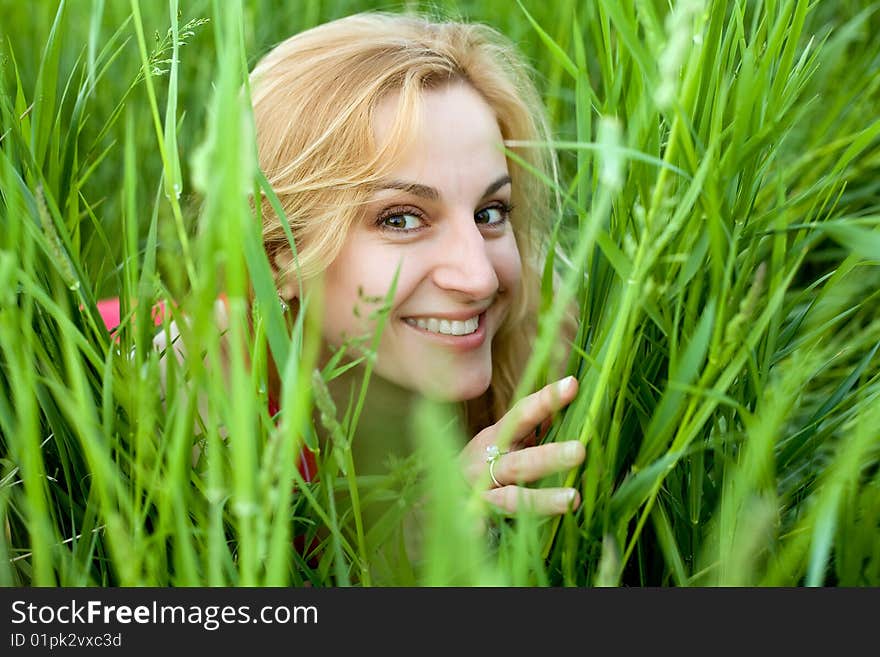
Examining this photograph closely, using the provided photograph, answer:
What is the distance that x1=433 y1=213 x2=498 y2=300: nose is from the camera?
0.94 metres

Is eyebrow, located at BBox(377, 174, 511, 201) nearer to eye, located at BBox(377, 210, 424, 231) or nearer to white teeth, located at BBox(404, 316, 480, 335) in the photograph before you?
eye, located at BBox(377, 210, 424, 231)

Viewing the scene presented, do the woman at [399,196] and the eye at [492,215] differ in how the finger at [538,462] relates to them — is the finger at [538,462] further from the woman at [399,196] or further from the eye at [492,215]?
the eye at [492,215]

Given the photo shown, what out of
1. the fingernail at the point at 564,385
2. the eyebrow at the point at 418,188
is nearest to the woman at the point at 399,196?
the eyebrow at the point at 418,188

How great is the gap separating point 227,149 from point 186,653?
0.92 feet

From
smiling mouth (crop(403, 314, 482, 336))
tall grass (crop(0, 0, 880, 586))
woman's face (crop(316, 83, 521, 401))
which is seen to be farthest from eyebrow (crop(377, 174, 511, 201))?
tall grass (crop(0, 0, 880, 586))

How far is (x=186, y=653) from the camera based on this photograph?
482 mm

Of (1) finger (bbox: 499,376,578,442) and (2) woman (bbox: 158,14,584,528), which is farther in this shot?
(2) woman (bbox: 158,14,584,528)

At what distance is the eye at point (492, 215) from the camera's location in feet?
3.50

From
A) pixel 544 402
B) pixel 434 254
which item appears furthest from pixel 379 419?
pixel 544 402

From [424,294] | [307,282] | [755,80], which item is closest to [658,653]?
[755,80]

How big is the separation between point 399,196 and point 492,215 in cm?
15

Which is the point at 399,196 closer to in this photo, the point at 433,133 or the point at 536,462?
the point at 433,133

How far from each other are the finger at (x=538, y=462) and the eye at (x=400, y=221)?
337 millimetres

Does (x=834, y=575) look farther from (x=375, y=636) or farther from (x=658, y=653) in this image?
(x=375, y=636)
